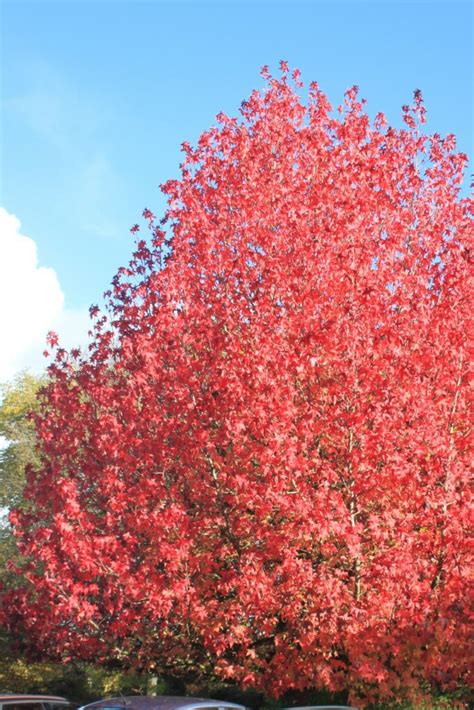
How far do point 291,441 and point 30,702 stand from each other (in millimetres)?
4875

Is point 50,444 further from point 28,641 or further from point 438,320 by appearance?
point 438,320

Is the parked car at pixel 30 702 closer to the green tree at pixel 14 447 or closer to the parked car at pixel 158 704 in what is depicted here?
the parked car at pixel 158 704

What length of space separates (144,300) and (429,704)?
8.87 metres

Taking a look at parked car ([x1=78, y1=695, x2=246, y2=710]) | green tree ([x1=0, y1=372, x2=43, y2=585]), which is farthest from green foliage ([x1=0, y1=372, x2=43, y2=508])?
parked car ([x1=78, y1=695, x2=246, y2=710])

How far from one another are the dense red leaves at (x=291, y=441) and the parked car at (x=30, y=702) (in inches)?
73.7

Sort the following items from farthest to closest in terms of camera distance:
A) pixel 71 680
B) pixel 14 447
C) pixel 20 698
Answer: pixel 14 447, pixel 71 680, pixel 20 698

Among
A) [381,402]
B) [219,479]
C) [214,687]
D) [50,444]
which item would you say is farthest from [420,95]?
[214,687]

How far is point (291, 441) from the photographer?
11469mm

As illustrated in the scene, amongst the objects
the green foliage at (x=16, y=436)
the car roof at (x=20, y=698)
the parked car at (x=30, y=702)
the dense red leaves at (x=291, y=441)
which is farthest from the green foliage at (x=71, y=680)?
the green foliage at (x=16, y=436)

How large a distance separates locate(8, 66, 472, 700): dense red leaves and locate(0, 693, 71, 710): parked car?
6.14ft

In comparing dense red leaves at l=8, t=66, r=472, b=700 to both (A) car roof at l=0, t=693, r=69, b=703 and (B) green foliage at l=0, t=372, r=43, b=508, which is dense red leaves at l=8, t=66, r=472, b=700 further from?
(B) green foliage at l=0, t=372, r=43, b=508

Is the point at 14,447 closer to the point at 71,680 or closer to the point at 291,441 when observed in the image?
the point at 71,680

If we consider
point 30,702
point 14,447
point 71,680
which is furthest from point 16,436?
point 30,702

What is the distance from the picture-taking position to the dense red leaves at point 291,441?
11727 millimetres
